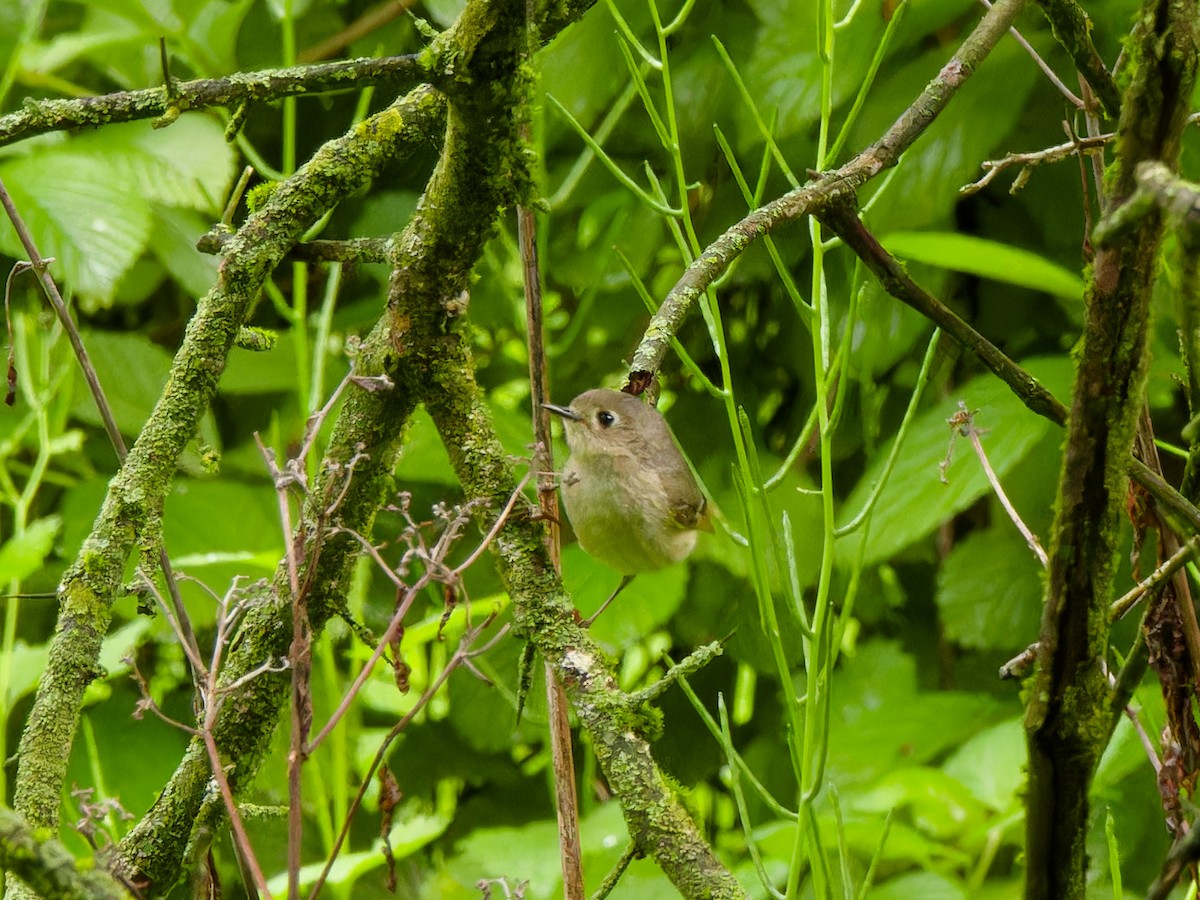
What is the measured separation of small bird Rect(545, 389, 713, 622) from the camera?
184 centimetres

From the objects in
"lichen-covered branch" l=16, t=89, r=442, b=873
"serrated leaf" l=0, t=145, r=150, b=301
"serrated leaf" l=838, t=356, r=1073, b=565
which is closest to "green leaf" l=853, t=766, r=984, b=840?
"serrated leaf" l=838, t=356, r=1073, b=565

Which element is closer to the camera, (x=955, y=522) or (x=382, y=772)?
(x=382, y=772)

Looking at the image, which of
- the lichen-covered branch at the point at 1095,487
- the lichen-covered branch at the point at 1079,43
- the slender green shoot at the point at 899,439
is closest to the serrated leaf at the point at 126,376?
the slender green shoot at the point at 899,439

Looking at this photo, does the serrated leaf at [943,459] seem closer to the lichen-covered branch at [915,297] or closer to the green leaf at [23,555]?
the lichen-covered branch at [915,297]

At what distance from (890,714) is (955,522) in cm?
55

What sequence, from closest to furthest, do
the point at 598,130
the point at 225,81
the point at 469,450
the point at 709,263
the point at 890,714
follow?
the point at 225,81, the point at 709,263, the point at 469,450, the point at 890,714, the point at 598,130

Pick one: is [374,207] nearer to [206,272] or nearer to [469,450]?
[206,272]

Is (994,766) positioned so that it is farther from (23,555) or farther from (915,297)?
(23,555)

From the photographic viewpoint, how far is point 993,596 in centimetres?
203

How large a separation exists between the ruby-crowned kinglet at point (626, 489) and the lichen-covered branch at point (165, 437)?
0.79 metres

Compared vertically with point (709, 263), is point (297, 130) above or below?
above

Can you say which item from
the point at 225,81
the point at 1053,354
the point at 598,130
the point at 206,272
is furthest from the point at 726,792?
the point at 225,81

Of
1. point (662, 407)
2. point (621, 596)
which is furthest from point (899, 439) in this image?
point (662, 407)

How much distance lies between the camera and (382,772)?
1076 millimetres
